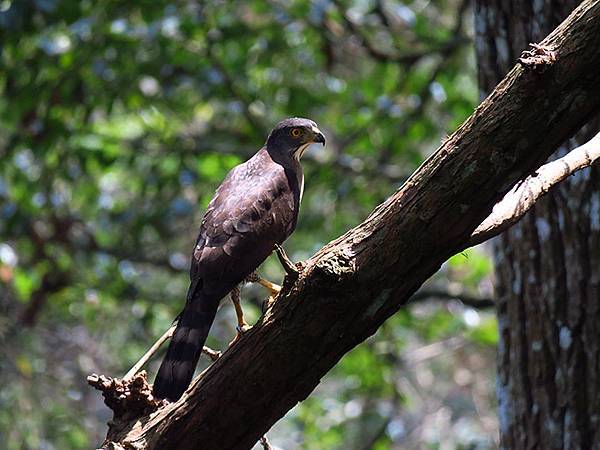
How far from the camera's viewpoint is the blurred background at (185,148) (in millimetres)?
6086

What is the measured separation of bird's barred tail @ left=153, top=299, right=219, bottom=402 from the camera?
9.59 feet

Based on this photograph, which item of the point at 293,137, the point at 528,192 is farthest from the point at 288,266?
the point at 293,137

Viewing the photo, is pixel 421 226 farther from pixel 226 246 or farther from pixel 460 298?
pixel 460 298

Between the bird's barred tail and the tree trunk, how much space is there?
1.15 meters

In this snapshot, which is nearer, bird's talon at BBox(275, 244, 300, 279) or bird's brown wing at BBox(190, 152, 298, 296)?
bird's talon at BBox(275, 244, 300, 279)

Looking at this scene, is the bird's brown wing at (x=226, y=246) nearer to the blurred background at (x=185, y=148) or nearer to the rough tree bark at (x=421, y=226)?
the rough tree bark at (x=421, y=226)

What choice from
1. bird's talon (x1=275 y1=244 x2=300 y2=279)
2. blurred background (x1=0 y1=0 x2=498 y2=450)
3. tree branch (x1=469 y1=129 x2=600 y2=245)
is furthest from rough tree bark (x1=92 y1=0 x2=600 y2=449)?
blurred background (x1=0 y1=0 x2=498 y2=450)

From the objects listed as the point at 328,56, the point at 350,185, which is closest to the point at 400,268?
the point at 350,185

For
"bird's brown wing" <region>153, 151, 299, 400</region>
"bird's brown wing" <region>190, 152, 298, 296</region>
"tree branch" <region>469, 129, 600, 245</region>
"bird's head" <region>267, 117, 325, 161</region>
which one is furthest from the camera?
"bird's head" <region>267, 117, 325, 161</region>

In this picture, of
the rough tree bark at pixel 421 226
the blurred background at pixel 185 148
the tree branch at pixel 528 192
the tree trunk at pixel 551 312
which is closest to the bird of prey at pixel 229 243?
the rough tree bark at pixel 421 226

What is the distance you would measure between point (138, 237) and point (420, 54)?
7.24 feet

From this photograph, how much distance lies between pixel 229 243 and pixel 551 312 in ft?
3.85

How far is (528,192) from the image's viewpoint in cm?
281

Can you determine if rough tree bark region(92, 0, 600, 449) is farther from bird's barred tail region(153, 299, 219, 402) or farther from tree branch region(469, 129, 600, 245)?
bird's barred tail region(153, 299, 219, 402)
